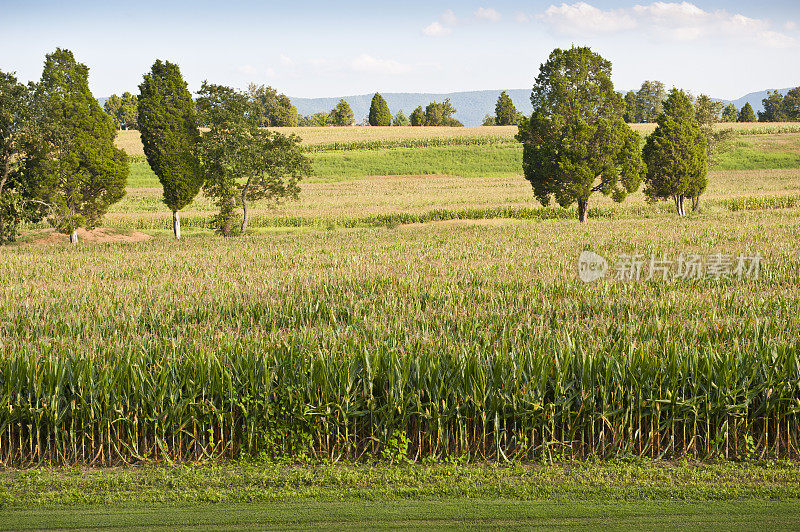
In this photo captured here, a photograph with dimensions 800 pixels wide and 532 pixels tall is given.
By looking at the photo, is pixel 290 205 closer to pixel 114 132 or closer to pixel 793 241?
pixel 114 132

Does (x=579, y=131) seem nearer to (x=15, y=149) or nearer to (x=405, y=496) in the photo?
(x=15, y=149)

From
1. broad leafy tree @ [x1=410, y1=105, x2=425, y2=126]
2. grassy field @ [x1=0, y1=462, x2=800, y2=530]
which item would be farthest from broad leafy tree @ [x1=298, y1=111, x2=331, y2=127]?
grassy field @ [x1=0, y1=462, x2=800, y2=530]

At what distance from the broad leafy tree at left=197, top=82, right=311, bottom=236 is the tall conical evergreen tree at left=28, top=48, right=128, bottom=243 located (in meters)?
3.67

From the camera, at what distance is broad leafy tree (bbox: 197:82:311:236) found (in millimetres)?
26203

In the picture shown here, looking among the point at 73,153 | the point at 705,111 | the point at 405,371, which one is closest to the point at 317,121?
the point at 705,111

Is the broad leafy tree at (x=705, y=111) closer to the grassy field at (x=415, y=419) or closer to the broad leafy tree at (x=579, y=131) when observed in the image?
the broad leafy tree at (x=579, y=131)

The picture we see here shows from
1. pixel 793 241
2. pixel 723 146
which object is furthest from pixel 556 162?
pixel 723 146

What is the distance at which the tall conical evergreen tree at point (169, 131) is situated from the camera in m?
26.3

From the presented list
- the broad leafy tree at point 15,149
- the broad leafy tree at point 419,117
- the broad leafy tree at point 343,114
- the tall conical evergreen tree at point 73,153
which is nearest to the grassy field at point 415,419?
the broad leafy tree at point 15,149

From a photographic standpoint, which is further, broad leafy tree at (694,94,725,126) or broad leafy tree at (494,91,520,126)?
broad leafy tree at (494,91,520,126)

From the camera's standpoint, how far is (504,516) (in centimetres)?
514

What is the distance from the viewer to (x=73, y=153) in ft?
77.6

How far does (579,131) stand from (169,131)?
19.2 m

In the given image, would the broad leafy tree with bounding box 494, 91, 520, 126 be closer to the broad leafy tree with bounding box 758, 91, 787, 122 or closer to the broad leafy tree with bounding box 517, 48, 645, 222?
the broad leafy tree with bounding box 758, 91, 787, 122
